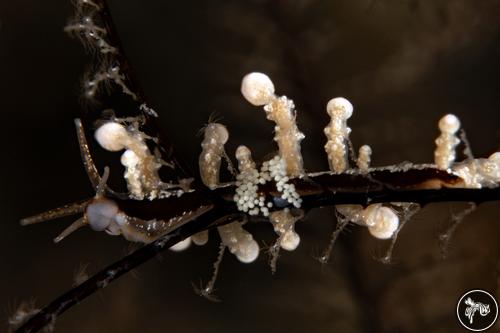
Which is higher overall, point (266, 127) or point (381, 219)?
point (266, 127)

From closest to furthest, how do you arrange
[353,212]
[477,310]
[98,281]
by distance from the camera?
[98,281]
[353,212]
[477,310]

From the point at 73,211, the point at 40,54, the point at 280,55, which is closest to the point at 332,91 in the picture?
the point at 280,55

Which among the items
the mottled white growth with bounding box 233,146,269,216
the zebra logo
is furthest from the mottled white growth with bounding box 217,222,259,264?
the zebra logo

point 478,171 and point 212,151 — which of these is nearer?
point 478,171

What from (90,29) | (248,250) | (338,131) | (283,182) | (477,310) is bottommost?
(477,310)

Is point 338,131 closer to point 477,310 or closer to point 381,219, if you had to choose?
point 381,219

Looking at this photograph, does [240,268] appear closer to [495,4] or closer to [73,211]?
[73,211]

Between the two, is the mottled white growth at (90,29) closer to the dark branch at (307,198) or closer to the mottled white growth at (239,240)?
the dark branch at (307,198)

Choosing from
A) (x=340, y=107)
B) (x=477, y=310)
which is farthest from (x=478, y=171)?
(x=477, y=310)

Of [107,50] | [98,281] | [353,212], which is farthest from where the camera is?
[353,212]
